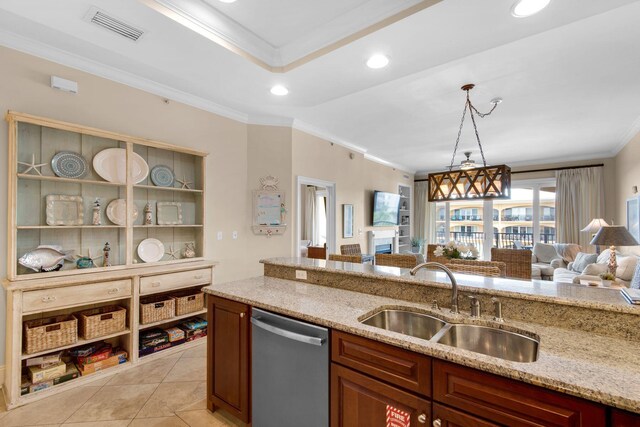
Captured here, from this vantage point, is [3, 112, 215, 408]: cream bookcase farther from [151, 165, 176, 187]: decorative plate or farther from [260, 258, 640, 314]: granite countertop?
[260, 258, 640, 314]: granite countertop

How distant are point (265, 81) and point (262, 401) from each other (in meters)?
2.66

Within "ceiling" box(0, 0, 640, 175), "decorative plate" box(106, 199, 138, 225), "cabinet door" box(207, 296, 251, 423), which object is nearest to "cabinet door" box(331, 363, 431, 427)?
"cabinet door" box(207, 296, 251, 423)

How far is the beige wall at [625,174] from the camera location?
459cm

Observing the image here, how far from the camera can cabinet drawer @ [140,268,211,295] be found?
2844 mm

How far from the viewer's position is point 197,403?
7.52 feet

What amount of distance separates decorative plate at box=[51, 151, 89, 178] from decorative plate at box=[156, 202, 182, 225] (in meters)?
0.74

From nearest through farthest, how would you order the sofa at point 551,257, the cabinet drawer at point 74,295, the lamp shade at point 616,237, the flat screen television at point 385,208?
the cabinet drawer at point 74,295 → the lamp shade at point 616,237 → the sofa at point 551,257 → the flat screen television at point 385,208

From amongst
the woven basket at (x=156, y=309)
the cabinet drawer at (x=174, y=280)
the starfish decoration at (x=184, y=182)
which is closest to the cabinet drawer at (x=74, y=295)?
the cabinet drawer at (x=174, y=280)

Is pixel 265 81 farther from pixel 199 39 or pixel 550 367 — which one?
pixel 550 367

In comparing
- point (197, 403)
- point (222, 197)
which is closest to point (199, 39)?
point (222, 197)

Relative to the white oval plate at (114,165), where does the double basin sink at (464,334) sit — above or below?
below

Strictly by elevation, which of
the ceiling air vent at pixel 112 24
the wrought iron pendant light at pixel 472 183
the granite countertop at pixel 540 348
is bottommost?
the granite countertop at pixel 540 348

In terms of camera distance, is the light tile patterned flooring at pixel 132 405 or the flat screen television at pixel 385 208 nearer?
the light tile patterned flooring at pixel 132 405

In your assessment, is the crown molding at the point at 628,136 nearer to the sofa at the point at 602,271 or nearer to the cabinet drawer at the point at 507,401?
the sofa at the point at 602,271
